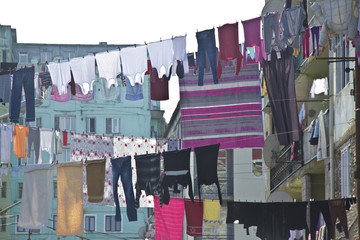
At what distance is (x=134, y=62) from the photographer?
2281 centimetres

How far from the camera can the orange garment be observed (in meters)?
30.6

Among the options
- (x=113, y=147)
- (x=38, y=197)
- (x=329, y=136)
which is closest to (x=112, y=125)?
(x=113, y=147)

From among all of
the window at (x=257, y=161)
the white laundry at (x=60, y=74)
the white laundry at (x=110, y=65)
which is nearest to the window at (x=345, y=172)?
the white laundry at (x=110, y=65)

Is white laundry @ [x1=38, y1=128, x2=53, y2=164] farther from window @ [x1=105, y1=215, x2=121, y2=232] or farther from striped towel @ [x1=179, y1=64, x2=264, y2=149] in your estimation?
window @ [x1=105, y1=215, x2=121, y2=232]

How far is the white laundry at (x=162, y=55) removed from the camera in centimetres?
2197

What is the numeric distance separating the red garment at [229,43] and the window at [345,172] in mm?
3366

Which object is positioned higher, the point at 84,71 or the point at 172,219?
the point at 84,71

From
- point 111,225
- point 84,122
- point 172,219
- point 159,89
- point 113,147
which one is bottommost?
point 111,225

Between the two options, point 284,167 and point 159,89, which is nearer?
point 159,89

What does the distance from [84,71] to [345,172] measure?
701 centimetres

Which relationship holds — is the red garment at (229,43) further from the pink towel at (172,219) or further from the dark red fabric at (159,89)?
the pink towel at (172,219)

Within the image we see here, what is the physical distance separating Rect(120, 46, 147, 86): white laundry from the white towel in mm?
5710

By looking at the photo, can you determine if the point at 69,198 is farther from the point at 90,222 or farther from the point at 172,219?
the point at 90,222

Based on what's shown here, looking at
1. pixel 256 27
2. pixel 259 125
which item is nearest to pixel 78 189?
pixel 259 125
